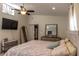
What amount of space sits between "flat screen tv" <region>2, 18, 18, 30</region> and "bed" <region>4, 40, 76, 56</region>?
32 centimetres

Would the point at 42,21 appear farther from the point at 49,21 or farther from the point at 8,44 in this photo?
the point at 8,44

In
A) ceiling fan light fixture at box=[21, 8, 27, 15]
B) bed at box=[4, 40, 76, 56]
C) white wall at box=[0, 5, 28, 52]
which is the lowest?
bed at box=[4, 40, 76, 56]

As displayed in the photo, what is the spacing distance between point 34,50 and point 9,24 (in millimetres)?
554

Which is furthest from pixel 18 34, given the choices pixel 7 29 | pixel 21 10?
pixel 21 10

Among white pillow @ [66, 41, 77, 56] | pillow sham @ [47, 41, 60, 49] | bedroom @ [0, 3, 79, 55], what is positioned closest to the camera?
white pillow @ [66, 41, 77, 56]

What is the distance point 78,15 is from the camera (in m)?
1.61

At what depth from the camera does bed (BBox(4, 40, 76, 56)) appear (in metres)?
1.56

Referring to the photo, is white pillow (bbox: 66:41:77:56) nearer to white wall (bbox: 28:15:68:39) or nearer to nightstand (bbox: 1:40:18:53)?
white wall (bbox: 28:15:68:39)

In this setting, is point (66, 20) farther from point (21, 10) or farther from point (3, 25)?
point (3, 25)

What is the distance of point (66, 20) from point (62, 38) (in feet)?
1.05

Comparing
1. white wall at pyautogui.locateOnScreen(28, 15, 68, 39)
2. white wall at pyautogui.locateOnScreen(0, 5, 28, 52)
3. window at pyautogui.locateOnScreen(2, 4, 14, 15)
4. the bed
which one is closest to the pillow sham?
the bed

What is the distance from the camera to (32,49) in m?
1.70

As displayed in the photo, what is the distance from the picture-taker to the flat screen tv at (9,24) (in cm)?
161

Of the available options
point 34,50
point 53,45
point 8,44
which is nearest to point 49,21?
point 53,45
